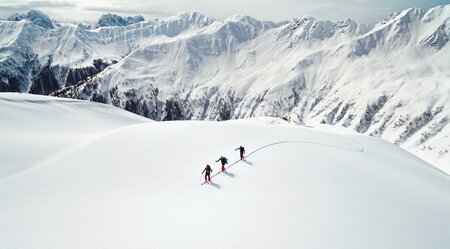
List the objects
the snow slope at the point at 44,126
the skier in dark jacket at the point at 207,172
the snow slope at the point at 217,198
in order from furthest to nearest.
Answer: the snow slope at the point at 44,126 < the skier in dark jacket at the point at 207,172 < the snow slope at the point at 217,198

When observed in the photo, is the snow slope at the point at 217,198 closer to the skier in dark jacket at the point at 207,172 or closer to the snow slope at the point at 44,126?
the skier in dark jacket at the point at 207,172

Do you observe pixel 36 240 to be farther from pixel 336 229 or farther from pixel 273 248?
pixel 336 229

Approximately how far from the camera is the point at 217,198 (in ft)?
78.5

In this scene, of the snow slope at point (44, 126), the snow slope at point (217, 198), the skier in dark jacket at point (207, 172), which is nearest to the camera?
the snow slope at point (217, 198)

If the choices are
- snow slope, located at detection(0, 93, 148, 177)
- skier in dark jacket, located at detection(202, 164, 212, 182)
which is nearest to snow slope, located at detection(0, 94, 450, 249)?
skier in dark jacket, located at detection(202, 164, 212, 182)

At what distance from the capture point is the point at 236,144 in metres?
38.3

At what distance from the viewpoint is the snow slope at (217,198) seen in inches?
779

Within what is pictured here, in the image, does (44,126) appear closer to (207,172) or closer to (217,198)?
(207,172)

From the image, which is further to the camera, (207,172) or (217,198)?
(207,172)

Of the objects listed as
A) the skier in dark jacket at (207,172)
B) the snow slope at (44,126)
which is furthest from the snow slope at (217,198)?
the snow slope at (44,126)

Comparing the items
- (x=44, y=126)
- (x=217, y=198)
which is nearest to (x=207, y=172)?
(x=217, y=198)

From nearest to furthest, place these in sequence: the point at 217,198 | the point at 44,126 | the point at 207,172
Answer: the point at 217,198, the point at 207,172, the point at 44,126

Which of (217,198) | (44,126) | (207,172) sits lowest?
(44,126)

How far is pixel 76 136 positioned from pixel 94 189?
2814cm
